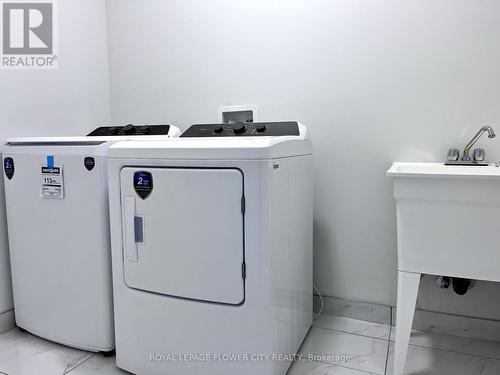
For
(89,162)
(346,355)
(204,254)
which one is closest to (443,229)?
(346,355)

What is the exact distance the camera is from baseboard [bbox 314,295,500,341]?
1784 millimetres

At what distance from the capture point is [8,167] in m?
1.79

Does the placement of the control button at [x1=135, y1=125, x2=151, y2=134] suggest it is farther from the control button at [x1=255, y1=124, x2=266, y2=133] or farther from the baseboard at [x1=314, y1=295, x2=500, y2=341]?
the baseboard at [x1=314, y1=295, x2=500, y2=341]

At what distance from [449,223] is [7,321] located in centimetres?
211

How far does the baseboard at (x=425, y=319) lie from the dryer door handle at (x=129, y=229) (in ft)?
3.60

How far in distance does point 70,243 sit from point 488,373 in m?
1.83

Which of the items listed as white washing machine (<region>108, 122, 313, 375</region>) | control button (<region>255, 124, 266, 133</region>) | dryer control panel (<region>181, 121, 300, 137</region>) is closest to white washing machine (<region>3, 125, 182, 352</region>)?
white washing machine (<region>108, 122, 313, 375</region>)

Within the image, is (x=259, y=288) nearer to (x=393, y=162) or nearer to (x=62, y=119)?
(x=393, y=162)

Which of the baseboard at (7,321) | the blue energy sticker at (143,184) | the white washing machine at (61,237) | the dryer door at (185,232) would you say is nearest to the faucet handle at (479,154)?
the dryer door at (185,232)

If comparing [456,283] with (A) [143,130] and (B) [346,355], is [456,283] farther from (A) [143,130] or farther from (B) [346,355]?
(A) [143,130]

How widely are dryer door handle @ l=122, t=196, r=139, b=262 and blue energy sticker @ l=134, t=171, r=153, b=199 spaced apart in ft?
0.15

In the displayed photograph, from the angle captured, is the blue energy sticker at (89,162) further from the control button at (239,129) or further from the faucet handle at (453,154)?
the faucet handle at (453,154)

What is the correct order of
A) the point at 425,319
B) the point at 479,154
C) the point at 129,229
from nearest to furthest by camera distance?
the point at 129,229 → the point at 479,154 → the point at 425,319

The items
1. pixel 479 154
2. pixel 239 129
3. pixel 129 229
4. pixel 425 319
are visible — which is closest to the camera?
pixel 129 229
